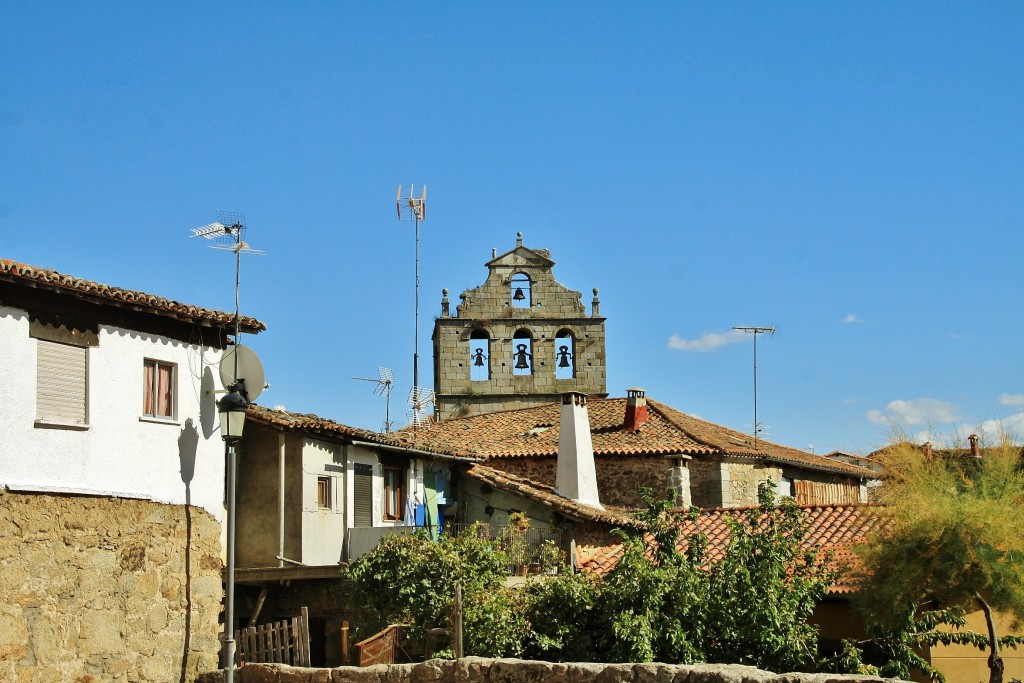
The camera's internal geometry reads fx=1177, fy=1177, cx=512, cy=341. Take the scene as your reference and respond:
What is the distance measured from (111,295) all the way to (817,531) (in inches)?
505

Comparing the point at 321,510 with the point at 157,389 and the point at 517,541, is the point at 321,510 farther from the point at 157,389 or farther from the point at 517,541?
the point at 157,389

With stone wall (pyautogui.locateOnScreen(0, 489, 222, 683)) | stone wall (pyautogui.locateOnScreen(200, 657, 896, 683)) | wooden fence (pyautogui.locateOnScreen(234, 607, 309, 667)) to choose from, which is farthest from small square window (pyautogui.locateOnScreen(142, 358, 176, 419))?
stone wall (pyautogui.locateOnScreen(200, 657, 896, 683))

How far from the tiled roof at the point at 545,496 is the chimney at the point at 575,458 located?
0.32 metres

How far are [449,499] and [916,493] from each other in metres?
11.0

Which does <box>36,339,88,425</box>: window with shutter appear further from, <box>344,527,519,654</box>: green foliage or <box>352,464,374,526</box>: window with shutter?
<box>352,464,374,526</box>: window with shutter

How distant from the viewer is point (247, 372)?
1616 centimetres

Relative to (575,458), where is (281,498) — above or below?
below

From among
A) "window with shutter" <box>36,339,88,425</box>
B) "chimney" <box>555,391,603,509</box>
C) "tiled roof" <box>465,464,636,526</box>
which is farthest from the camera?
"chimney" <box>555,391,603,509</box>

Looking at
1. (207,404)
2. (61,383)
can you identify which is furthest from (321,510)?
(61,383)

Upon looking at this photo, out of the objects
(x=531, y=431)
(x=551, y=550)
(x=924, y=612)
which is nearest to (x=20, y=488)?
(x=551, y=550)

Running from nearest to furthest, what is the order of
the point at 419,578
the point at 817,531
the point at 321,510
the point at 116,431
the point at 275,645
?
the point at 116,431 → the point at 275,645 → the point at 419,578 → the point at 321,510 → the point at 817,531

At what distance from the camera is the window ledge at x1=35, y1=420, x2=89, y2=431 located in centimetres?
1387

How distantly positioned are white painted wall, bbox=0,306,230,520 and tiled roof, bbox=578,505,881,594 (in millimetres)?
7770

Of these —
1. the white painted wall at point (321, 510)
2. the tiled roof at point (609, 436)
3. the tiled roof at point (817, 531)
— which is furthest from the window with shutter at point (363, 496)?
the tiled roof at point (817, 531)
